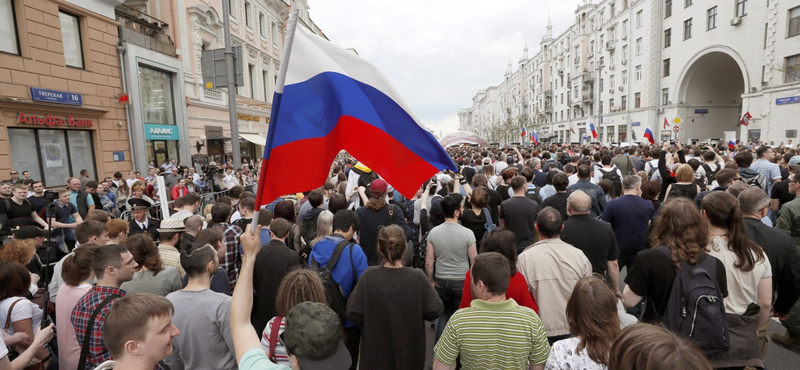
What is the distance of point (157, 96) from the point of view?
16188mm

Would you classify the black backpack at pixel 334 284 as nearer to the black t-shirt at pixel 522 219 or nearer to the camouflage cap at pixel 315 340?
the camouflage cap at pixel 315 340

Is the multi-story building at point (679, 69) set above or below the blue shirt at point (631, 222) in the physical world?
above

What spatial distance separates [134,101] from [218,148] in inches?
256

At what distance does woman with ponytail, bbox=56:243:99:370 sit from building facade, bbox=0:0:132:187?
11.0 m

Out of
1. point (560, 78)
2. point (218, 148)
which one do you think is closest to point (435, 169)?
point (218, 148)

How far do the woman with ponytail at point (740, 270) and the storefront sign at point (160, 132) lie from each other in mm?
17260

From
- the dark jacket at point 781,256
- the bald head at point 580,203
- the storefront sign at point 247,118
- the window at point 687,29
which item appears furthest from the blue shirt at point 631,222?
the window at point 687,29

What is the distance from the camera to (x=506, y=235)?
3.36 metres

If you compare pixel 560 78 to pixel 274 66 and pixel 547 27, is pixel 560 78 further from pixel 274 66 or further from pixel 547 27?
pixel 274 66

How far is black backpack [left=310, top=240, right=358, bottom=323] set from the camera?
11.1 ft

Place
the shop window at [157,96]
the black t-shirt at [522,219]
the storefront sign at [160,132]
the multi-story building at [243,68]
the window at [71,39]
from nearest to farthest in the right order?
the black t-shirt at [522,219], the window at [71,39], the storefront sign at [160,132], the shop window at [157,96], the multi-story building at [243,68]

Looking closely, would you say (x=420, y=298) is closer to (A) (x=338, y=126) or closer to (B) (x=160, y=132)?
(A) (x=338, y=126)

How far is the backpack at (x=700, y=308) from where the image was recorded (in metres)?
2.42

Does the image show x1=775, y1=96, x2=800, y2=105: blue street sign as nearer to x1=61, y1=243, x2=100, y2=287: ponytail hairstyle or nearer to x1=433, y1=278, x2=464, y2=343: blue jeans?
x1=433, y1=278, x2=464, y2=343: blue jeans
